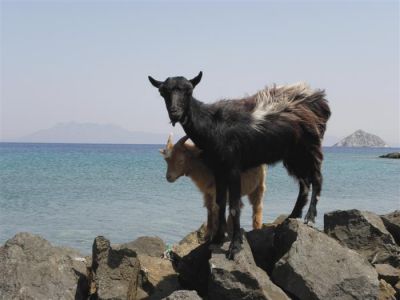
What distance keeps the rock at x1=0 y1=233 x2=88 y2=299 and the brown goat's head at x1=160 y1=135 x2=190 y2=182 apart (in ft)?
6.08

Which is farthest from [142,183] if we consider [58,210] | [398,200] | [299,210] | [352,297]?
[352,297]

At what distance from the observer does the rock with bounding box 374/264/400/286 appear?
779 cm

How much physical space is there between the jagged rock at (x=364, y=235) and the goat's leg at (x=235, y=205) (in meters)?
2.05

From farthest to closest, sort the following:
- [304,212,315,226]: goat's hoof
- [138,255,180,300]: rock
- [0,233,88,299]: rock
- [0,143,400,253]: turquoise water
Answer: [0,143,400,253]: turquoise water → [304,212,315,226]: goat's hoof → [138,255,180,300]: rock → [0,233,88,299]: rock

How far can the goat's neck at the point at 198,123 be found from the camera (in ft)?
23.0

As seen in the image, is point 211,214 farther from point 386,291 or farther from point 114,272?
point 386,291

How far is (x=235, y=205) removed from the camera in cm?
742

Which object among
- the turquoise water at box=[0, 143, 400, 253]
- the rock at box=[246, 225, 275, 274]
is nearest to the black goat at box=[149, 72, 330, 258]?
the rock at box=[246, 225, 275, 274]

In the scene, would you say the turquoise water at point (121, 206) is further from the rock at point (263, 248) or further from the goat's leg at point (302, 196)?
the rock at point (263, 248)

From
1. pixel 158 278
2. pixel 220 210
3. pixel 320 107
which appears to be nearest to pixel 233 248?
pixel 220 210

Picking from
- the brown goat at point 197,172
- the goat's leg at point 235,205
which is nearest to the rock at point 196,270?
the brown goat at point 197,172

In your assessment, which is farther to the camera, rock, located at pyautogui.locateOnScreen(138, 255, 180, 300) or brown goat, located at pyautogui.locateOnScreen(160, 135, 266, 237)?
brown goat, located at pyautogui.locateOnScreen(160, 135, 266, 237)

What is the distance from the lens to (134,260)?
7.66 m

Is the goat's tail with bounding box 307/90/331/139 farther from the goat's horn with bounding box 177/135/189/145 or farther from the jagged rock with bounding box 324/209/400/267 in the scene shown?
the goat's horn with bounding box 177/135/189/145
